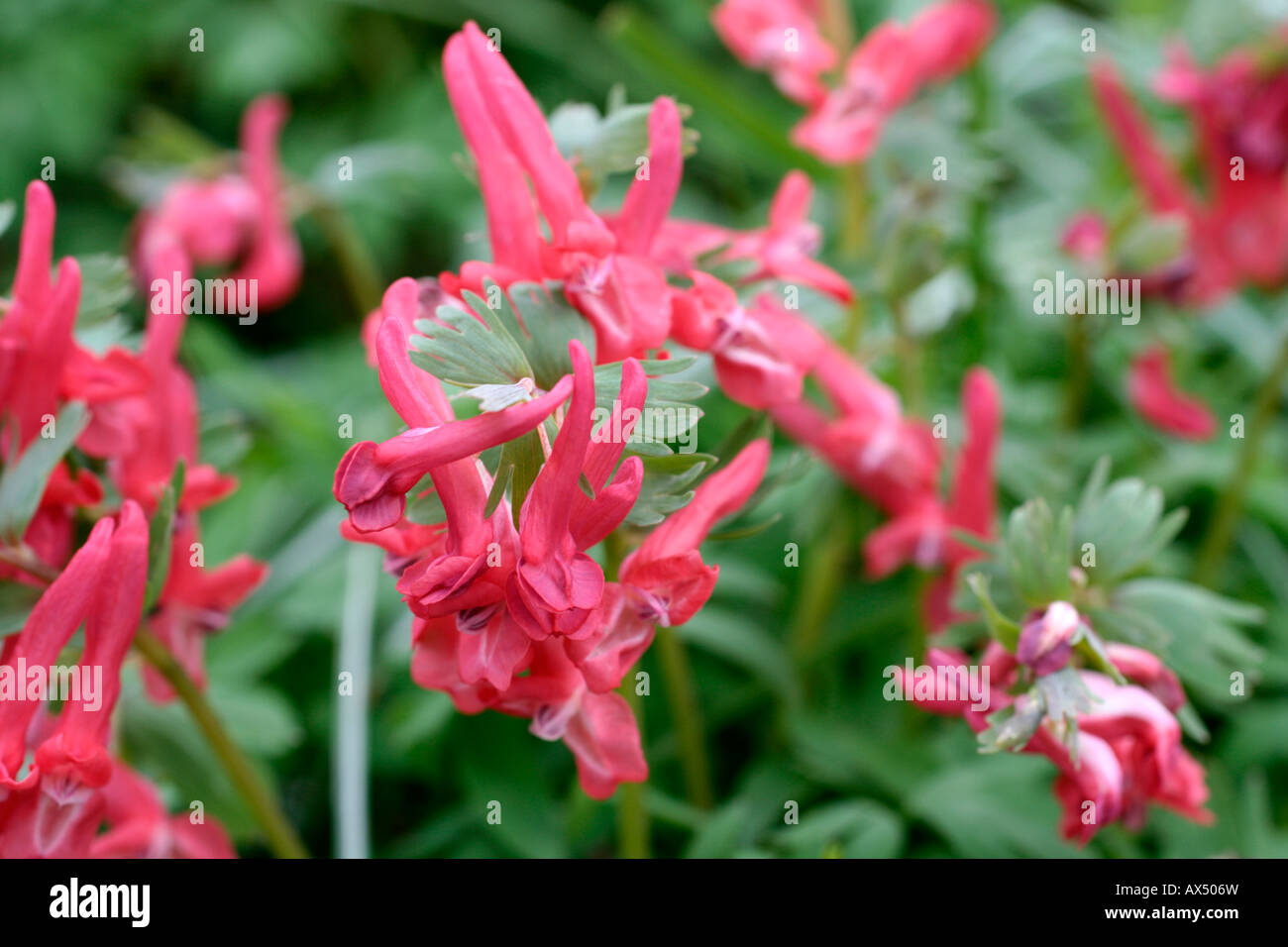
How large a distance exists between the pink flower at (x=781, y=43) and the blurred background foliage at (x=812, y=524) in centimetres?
10

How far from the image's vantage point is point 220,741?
76 centimetres

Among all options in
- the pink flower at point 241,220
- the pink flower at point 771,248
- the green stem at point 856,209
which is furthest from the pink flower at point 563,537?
the pink flower at point 241,220

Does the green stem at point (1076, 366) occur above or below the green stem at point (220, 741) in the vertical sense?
above

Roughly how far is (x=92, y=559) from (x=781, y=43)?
756mm

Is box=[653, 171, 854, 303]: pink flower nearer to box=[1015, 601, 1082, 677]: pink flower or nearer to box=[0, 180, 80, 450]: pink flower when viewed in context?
box=[1015, 601, 1082, 677]: pink flower

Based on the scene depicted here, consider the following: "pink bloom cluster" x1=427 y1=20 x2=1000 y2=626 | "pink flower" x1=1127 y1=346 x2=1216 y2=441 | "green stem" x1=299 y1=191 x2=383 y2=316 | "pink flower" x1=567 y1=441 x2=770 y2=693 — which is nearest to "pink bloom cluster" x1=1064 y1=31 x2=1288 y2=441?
"pink flower" x1=1127 y1=346 x2=1216 y2=441

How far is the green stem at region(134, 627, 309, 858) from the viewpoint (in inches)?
28.1

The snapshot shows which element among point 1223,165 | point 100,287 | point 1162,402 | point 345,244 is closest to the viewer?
point 100,287

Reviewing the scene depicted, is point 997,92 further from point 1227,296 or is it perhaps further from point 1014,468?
point 1014,468

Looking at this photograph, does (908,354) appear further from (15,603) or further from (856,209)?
(15,603)

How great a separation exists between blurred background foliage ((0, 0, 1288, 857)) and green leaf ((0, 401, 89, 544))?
4.8 inches

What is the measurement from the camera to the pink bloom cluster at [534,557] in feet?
1.65

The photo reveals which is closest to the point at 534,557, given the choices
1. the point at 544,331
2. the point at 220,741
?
the point at 544,331

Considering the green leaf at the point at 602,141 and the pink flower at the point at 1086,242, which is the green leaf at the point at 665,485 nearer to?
the green leaf at the point at 602,141
